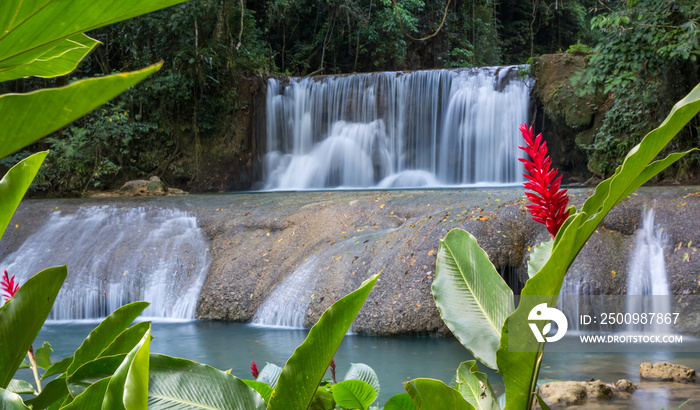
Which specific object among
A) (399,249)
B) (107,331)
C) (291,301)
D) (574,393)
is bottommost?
(291,301)

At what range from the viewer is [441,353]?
19.3 ft

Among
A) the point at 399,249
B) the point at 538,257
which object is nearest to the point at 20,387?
the point at 538,257

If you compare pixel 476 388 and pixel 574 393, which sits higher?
pixel 476 388

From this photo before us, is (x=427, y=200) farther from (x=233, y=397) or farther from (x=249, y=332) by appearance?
(x=233, y=397)

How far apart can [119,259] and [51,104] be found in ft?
28.8

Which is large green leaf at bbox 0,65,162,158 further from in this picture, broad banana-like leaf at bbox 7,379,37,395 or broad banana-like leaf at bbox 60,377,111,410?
broad banana-like leaf at bbox 7,379,37,395

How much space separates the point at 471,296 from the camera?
Result: 3.00 ft

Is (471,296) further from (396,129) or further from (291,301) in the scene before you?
(396,129)

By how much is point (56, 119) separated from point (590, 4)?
32104 millimetres

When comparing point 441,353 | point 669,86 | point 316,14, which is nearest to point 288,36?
point 316,14

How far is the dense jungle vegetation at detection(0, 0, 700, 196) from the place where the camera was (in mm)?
9766

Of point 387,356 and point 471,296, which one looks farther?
point 387,356

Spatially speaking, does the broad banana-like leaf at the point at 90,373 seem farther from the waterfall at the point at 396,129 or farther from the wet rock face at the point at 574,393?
the waterfall at the point at 396,129

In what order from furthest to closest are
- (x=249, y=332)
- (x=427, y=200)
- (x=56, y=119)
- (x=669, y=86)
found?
(x=669, y=86) < (x=427, y=200) < (x=249, y=332) < (x=56, y=119)
